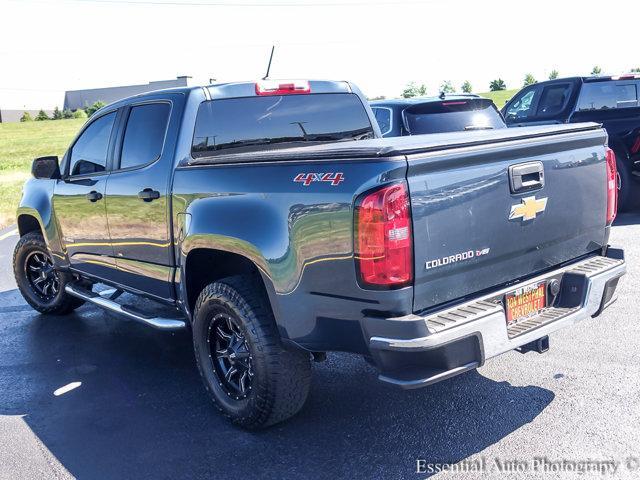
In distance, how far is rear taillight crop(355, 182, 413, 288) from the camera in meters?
2.99

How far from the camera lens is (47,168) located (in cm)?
576

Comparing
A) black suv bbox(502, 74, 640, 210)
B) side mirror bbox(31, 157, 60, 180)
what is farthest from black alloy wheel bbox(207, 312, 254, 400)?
black suv bbox(502, 74, 640, 210)

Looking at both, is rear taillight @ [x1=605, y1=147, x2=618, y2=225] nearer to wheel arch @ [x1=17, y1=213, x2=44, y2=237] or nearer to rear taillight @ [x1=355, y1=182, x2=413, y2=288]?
rear taillight @ [x1=355, y1=182, x2=413, y2=288]

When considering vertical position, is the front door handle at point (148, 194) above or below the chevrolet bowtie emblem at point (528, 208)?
Answer: above

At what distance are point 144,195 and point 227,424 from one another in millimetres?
1597

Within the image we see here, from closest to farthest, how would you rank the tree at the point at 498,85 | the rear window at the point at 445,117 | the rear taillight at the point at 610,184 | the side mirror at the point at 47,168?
the rear taillight at the point at 610,184 < the side mirror at the point at 47,168 < the rear window at the point at 445,117 < the tree at the point at 498,85

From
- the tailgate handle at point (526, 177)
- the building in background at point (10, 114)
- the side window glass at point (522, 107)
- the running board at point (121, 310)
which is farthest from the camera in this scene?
the building in background at point (10, 114)

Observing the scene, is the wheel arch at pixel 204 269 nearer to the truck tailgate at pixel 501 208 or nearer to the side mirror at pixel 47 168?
the truck tailgate at pixel 501 208

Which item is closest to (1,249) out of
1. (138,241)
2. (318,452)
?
(138,241)

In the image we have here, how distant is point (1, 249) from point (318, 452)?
825 centimetres

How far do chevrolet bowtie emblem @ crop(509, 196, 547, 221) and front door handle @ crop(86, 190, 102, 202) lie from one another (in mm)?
3104

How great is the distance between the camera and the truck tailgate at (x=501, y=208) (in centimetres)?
312

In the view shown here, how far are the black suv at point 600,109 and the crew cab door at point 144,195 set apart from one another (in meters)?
7.24

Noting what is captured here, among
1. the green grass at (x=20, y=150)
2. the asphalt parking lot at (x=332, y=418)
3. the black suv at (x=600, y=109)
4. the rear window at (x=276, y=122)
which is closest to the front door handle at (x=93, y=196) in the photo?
the rear window at (x=276, y=122)
